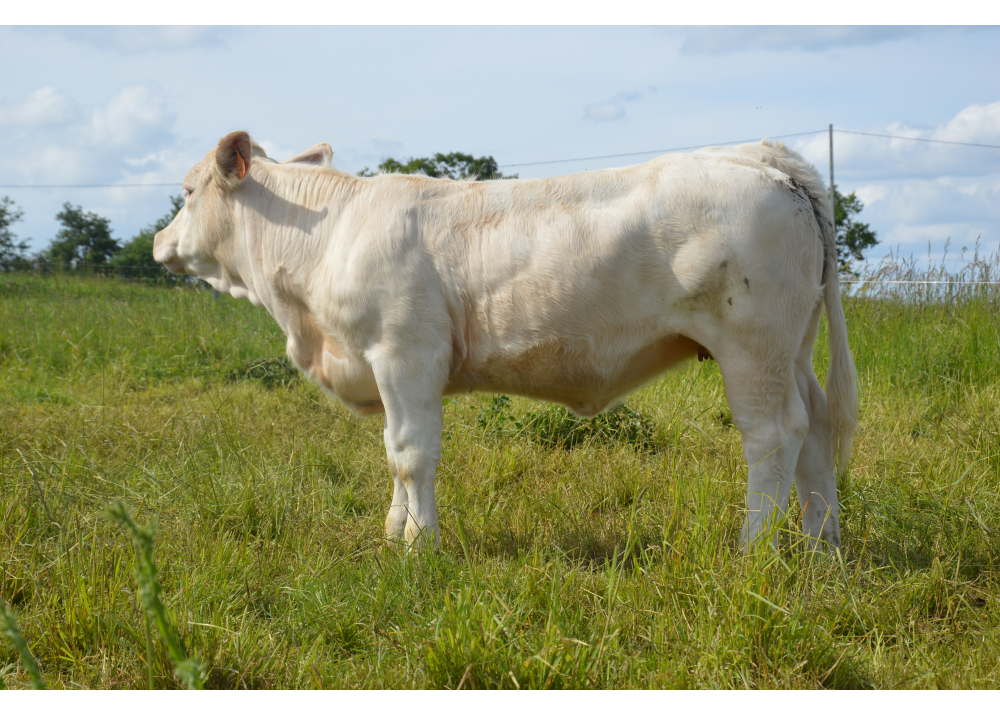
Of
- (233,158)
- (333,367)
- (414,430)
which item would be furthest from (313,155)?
(414,430)

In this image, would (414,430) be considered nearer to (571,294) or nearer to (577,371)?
(577,371)

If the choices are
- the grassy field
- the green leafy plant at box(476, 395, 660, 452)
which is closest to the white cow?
the grassy field

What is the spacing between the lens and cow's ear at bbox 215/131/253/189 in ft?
13.1

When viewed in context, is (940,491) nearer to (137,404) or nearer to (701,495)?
(701,495)

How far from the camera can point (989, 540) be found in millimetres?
3533

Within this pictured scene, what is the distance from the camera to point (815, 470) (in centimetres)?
373

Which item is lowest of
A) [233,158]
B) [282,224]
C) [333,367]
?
[333,367]

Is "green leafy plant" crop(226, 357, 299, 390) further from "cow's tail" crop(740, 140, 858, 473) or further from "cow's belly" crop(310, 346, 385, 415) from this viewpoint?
"cow's tail" crop(740, 140, 858, 473)

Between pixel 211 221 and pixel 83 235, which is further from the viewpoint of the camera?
pixel 83 235

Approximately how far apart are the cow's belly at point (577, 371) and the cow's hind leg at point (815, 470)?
2.15 ft

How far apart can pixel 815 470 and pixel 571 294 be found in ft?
5.04

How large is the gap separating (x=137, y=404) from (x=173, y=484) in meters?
2.52

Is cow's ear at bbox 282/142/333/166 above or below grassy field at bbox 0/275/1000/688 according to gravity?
above

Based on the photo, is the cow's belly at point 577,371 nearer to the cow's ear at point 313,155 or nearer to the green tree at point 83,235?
the cow's ear at point 313,155
